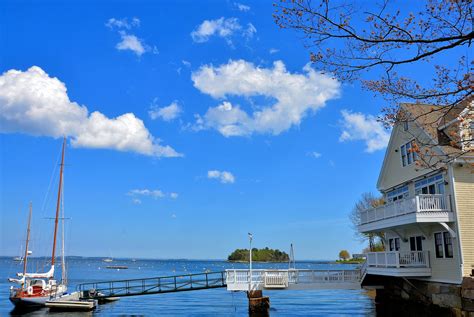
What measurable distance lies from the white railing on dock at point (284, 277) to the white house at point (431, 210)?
2.80 metres

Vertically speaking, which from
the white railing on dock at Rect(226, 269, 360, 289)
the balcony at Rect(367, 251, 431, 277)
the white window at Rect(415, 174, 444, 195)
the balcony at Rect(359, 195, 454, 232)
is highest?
the white window at Rect(415, 174, 444, 195)

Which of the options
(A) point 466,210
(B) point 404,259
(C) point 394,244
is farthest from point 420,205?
(C) point 394,244

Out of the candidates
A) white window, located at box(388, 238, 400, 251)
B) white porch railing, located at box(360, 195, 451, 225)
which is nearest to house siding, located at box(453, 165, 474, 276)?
white porch railing, located at box(360, 195, 451, 225)

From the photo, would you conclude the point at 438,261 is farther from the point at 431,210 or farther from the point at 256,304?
the point at 256,304

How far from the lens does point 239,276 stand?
2948 centimetres

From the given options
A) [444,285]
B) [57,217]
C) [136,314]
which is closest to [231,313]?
[136,314]

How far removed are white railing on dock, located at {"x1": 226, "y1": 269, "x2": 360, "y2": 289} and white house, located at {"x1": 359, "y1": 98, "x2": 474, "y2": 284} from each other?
2803 millimetres

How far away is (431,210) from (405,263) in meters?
3.94

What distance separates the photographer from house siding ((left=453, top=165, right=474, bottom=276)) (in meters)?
21.8

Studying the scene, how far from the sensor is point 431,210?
74.5 feet

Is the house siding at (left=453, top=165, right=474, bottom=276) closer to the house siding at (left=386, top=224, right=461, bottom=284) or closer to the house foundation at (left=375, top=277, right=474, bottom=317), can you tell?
the house siding at (left=386, top=224, right=461, bottom=284)

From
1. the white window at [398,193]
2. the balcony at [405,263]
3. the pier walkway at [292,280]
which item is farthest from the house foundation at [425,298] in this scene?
the white window at [398,193]

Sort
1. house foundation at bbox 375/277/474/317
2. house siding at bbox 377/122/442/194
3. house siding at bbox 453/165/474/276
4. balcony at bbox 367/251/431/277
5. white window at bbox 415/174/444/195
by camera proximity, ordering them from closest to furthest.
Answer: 1. house foundation at bbox 375/277/474/317
2. house siding at bbox 453/165/474/276
3. white window at bbox 415/174/444/195
4. balcony at bbox 367/251/431/277
5. house siding at bbox 377/122/442/194

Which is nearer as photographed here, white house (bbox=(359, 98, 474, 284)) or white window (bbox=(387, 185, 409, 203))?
white house (bbox=(359, 98, 474, 284))
